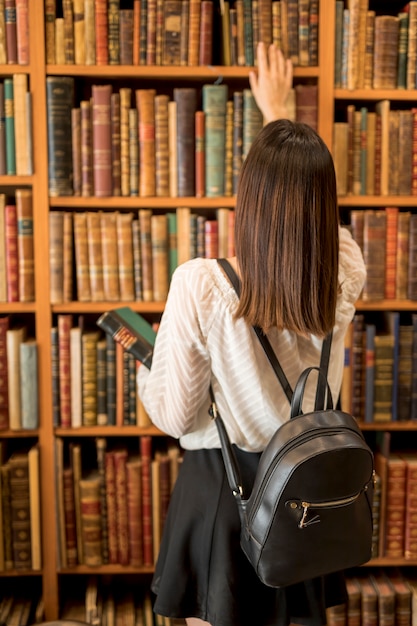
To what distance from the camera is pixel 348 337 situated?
76.4 inches

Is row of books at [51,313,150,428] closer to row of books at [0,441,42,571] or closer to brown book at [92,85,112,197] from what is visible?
row of books at [0,441,42,571]

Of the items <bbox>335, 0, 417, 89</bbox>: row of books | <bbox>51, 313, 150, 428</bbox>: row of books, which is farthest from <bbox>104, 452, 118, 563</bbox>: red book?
<bbox>335, 0, 417, 89</bbox>: row of books

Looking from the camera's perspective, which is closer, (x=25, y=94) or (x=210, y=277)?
(x=210, y=277)

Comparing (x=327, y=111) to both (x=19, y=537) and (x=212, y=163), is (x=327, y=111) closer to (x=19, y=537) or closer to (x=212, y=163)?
(x=212, y=163)

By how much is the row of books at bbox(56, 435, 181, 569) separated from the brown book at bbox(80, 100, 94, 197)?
69 centimetres

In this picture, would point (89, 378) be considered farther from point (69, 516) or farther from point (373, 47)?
point (373, 47)

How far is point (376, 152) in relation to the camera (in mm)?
1908

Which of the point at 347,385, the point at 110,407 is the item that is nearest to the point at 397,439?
the point at 347,385

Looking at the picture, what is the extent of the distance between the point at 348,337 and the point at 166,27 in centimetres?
94

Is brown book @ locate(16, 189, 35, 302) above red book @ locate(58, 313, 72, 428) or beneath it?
above

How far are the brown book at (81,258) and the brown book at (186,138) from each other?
0.27 metres

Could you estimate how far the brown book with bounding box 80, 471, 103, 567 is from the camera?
1948 mm

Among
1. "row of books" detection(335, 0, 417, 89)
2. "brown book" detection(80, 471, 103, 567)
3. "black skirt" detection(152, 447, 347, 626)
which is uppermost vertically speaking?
"row of books" detection(335, 0, 417, 89)

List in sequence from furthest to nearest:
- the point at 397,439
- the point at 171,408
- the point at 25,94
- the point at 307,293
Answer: the point at 397,439 → the point at 25,94 → the point at 171,408 → the point at 307,293
